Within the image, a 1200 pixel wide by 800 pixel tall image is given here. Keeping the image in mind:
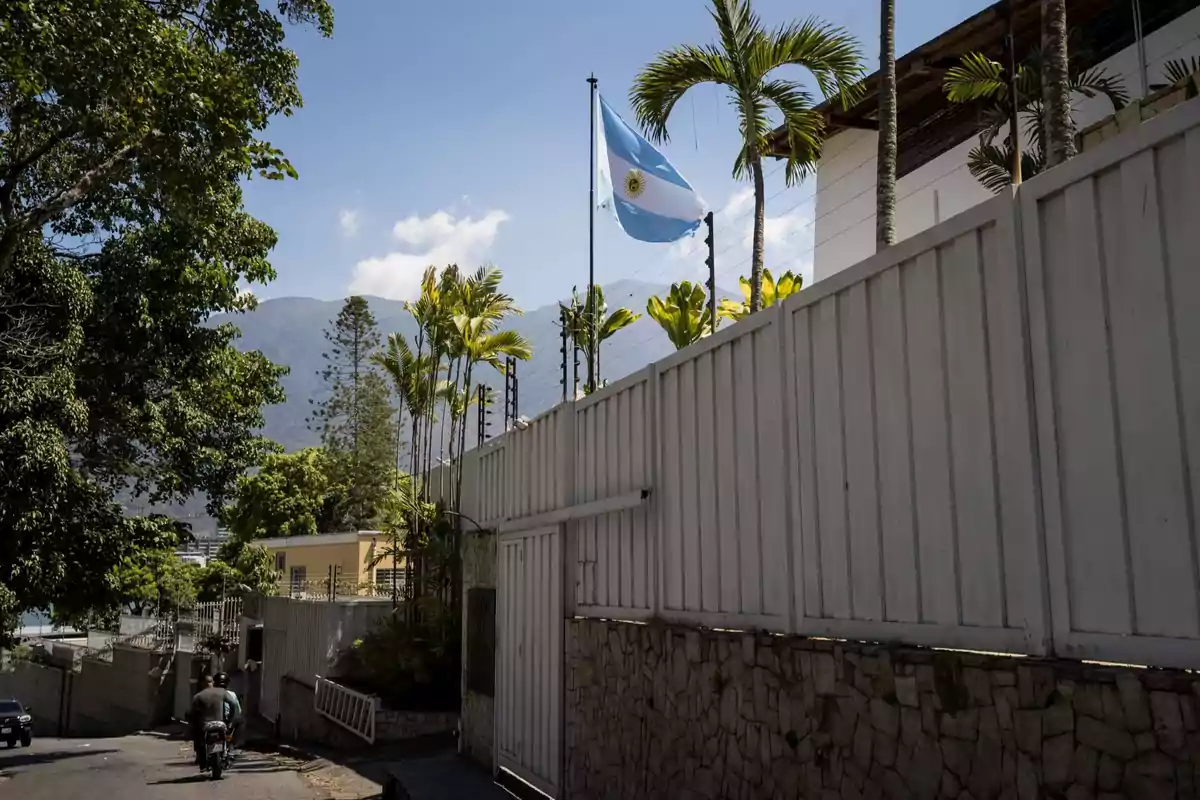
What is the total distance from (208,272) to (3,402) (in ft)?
17.1

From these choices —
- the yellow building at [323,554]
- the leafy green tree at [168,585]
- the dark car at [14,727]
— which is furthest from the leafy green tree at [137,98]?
the leafy green tree at [168,585]

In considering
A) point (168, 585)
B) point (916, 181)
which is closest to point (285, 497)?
point (168, 585)

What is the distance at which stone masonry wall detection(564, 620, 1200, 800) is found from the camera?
11.8 ft

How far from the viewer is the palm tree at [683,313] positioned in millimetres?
19625

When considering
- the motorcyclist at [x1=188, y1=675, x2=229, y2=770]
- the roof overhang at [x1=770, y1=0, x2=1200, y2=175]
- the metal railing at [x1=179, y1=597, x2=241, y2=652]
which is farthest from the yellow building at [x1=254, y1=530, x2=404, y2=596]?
the roof overhang at [x1=770, y1=0, x2=1200, y2=175]

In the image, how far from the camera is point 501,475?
512 inches

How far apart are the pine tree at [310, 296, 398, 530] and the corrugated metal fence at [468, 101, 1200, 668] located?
165 ft

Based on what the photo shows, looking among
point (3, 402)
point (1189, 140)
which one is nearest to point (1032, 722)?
point (1189, 140)

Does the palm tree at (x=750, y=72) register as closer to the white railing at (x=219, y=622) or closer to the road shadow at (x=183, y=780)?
the road shadow at (x=183, y=780)

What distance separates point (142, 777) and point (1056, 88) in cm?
1592

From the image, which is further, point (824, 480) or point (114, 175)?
point (114, 175)

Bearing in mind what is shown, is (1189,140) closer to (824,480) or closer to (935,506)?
(935,506)

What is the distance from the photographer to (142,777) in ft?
51.0

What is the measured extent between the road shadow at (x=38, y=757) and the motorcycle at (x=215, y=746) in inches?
311
